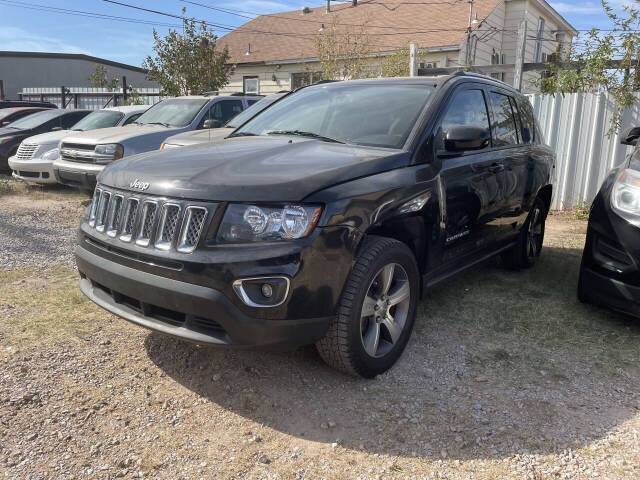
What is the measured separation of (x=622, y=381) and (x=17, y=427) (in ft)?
11.3

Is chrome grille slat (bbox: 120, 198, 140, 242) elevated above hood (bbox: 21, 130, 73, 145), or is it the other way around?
hood (bbox: 21, 130, 73, 145)

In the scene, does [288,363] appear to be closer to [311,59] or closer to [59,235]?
[59,235]

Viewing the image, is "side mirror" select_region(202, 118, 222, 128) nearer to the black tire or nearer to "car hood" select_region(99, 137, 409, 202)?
"car hood" select_region(99, 137, 409, 202)

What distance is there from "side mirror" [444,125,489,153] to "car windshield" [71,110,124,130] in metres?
8.77

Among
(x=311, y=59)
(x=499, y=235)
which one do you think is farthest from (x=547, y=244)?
(x=311, y=59)

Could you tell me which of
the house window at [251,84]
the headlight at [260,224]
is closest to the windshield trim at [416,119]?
the headlight at [260,224]

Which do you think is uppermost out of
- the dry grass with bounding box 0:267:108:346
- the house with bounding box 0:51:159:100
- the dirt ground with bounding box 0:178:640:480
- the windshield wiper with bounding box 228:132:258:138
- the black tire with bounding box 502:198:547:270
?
the house with bounding box 0:51:159:100

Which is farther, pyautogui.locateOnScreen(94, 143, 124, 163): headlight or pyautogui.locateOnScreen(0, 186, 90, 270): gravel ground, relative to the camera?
pyautogui.locateOnScreen(94, 143, 124, 163): headlight

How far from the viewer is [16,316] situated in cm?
393

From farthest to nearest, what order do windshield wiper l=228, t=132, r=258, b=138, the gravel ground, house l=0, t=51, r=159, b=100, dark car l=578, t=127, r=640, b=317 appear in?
house l=0, t=51, r=159, b=100
the gravel ground
windshield wiper l=228, t=132, r=258, b=138
dark car l=578, t=127, r=640, b=317

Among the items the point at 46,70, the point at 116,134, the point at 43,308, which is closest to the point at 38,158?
the point at 116,134

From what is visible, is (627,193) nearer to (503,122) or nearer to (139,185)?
(503,122)

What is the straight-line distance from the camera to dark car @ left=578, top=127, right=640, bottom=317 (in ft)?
12.3

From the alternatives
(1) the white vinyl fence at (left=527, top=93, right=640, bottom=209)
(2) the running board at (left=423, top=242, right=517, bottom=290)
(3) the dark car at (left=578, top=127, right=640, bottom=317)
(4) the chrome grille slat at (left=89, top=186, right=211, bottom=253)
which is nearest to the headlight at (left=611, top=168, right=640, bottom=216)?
(3) the dark car at (left=578, top=127, right=640, bottom=317)
